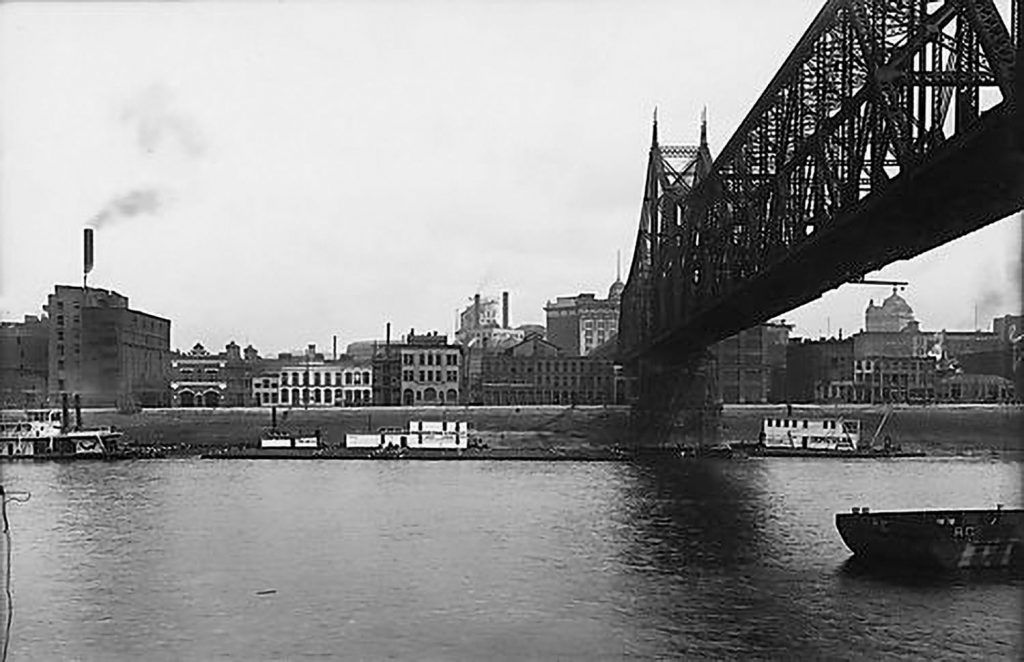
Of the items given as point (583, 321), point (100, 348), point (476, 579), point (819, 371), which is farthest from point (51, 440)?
point (583, 321)

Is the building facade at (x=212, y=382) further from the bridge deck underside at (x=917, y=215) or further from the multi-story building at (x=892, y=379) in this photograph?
the bridge deck underside at (x=917, y=215)

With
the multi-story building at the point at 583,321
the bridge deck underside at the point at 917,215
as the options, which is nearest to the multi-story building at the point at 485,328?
the multi-story building at the point at 583,321

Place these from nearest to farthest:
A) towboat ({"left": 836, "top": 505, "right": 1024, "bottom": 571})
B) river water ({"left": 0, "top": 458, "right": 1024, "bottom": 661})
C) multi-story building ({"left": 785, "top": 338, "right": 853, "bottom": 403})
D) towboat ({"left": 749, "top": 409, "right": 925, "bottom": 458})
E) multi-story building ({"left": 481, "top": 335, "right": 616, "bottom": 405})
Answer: river water ({"left": 0, "top": 458, "right": 1024, "bottom": 661}) < towboat ({"left": 836, "top": 505, "right": 1024, "bottom": 571}) < towboat ({"left": 749, "top": 409, "right": 925, "bottom": 458}) < multi-story building ({"left": 785, "top": 338, "right": 853, "bottom": 403}) < multi-story building ({"left": 481, "top": 335, "right": 616, "bottom": 405})

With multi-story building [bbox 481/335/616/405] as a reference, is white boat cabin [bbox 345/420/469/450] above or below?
below

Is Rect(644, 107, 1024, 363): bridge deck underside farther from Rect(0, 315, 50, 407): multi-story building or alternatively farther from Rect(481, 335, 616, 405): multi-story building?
Rect(481, 335, 616, 405): multi-story building

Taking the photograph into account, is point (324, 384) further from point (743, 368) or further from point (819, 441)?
point (819, 441)

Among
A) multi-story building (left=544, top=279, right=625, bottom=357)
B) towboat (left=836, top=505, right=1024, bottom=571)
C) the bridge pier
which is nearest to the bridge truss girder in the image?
towboat (left=836, top=505, right=1024, bottom=571)
